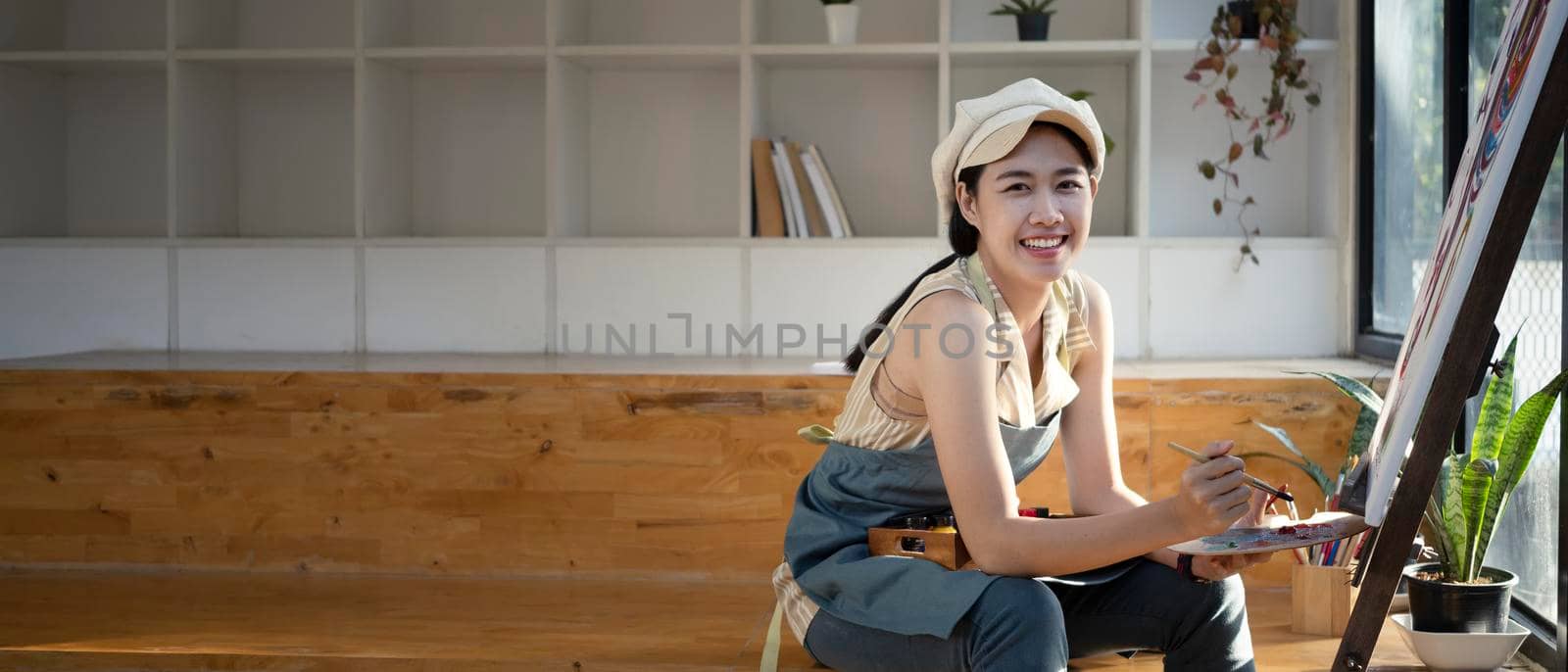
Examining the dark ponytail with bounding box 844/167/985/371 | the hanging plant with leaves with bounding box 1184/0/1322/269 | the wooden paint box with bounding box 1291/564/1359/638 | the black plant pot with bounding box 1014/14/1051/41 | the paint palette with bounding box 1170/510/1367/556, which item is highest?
the black plant pot with bounding box 1014/14/1051/41

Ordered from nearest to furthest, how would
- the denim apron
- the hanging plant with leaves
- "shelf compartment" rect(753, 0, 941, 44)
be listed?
the denim apron
the hanging plant with leaves
"shelf compartment" rect(753, 0, 941, 44)

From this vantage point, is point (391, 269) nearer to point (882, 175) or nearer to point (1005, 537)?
point (882, 175)

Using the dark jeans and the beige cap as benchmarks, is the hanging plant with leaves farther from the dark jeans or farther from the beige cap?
the dark jeans

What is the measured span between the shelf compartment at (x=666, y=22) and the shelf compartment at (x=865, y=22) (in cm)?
10

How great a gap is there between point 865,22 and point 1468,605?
204cm

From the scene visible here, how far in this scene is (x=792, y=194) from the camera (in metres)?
3.19

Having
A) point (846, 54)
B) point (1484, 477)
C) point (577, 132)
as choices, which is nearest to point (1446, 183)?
point (1484, 477)

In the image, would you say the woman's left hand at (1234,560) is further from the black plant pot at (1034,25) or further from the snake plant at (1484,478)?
the black plant pot at (1034,25)

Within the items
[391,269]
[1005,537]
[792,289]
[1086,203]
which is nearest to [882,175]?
[792,289]

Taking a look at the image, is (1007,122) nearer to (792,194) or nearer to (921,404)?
(921,404)

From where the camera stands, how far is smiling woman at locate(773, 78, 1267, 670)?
155cm

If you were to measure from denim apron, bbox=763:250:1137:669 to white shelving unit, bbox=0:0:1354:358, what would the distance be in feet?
4.41

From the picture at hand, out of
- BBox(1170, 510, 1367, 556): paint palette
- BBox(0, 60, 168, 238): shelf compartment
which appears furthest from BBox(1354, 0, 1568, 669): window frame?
BBox(0, 60, 168, 238): shelf compartment

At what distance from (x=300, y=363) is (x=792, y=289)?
113 centimetres
